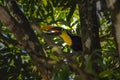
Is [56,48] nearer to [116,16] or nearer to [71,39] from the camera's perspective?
[116,16]

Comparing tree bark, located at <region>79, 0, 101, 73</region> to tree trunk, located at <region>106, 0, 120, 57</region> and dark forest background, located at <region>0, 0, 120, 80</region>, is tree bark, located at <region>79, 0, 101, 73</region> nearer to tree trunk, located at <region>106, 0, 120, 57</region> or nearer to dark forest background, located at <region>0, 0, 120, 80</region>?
dark forest background, located at <region>0, 0, 120, 80</region>

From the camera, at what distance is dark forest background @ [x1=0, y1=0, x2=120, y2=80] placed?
1.54m

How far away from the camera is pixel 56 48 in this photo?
162 cm

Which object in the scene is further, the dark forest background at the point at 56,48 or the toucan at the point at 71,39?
the toucan at the point at 71,39

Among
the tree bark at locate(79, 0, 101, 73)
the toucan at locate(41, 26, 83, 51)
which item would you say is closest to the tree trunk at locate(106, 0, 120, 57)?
the tree bark at locate(79, 0, 101, 73)

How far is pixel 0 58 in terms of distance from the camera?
3.57 metres

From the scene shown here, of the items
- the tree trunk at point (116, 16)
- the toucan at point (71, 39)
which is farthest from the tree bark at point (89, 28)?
the toucan at point (71, 39)

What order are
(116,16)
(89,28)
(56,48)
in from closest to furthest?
(116,16) < (56,48) < (89,28)

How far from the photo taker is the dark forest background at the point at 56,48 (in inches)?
60.7

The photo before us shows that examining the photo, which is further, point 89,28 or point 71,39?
point 71,39

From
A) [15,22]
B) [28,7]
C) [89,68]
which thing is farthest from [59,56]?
[28,7]

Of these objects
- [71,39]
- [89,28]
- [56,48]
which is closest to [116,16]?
[56,48]

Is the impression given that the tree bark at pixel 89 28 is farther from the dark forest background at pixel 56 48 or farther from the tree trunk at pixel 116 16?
the tree trunk at pixel 116 16

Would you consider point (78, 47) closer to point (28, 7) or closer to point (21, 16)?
point (28, 7)
